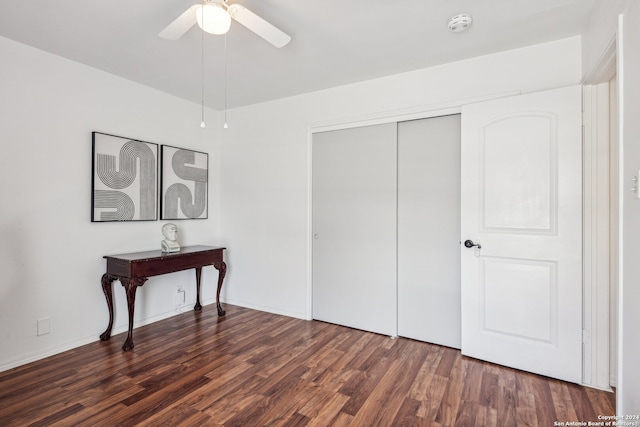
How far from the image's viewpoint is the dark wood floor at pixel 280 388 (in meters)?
1.84

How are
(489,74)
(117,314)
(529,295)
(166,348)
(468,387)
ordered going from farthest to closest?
(117,314)
(166,348)
(489,74)
(529,295)
(468,387)

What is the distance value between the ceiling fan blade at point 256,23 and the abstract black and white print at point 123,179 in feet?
6.35

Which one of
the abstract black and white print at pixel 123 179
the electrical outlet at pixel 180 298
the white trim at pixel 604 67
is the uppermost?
the white trim at pixel 604 67

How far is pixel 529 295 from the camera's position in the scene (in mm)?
2336

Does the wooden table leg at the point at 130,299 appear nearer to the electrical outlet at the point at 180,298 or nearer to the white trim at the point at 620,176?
the electrical outlet at the point at 180,298

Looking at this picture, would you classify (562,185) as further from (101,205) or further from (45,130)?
(45,130)

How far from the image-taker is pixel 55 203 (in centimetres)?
265

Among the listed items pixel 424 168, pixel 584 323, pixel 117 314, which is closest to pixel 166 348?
pixel 117 314

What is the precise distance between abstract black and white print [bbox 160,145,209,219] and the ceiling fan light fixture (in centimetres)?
204

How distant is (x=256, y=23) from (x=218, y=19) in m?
0.22

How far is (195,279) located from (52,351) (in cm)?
143

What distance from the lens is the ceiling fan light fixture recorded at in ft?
5.41

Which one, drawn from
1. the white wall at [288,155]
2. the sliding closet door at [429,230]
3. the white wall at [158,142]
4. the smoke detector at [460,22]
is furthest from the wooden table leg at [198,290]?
the smoke detector at [460,22]

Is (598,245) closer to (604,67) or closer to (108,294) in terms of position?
(604,67)
